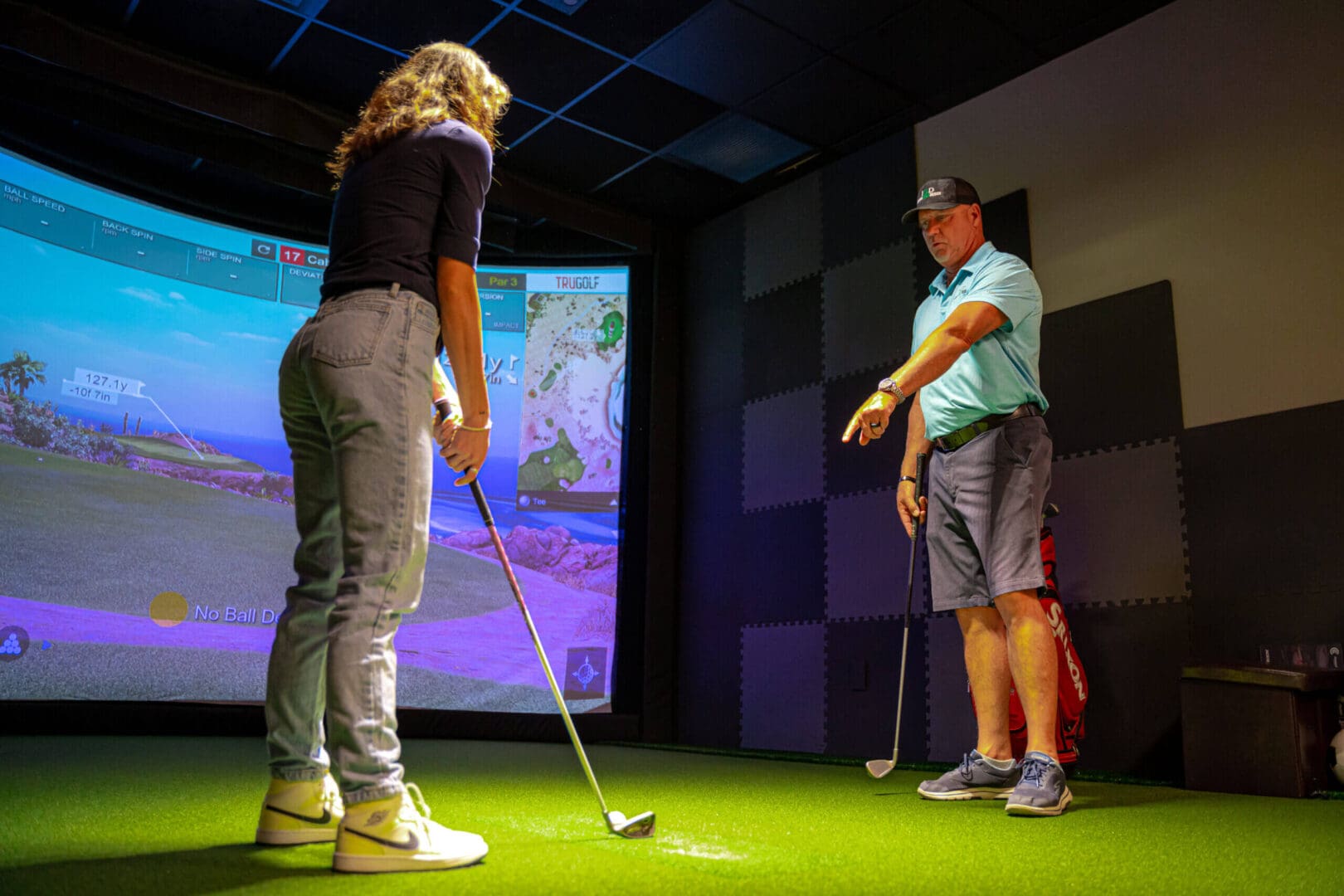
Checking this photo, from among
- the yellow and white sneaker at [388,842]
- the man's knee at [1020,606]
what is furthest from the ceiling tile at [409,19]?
the yellow and white sneaker at [388,842]

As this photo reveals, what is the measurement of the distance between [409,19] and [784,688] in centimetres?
361

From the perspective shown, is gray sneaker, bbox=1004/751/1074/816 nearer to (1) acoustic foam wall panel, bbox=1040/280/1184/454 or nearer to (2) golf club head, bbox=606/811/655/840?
(2) golf club head, bbox=606/811/655/840

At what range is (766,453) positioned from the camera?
5.19 m

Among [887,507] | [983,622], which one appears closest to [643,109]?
[887,507]

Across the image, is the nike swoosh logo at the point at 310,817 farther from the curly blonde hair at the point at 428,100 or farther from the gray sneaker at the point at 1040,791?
the gray sneaker at the point at 1040,791

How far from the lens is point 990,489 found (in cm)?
245

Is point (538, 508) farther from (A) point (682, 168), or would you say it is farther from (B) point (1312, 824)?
(B) point (1312, 824)

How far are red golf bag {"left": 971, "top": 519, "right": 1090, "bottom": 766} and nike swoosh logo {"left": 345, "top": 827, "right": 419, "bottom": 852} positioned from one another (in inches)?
83.3

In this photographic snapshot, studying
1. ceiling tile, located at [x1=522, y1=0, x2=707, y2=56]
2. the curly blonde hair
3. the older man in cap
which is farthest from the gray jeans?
ceiling tile, located at [x1=522, y1=0, x2=707, y2=56]

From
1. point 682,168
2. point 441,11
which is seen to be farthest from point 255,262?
point 682,168

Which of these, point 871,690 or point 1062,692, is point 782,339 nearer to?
point 871,690

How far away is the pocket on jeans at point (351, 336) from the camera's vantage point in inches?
57.0
